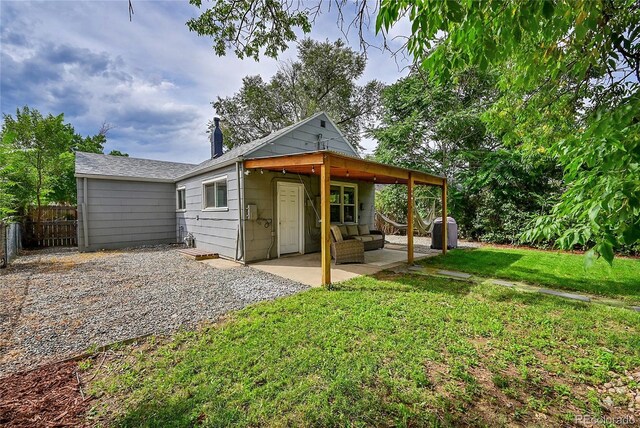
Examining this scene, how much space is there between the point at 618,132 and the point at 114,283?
6.67 metres

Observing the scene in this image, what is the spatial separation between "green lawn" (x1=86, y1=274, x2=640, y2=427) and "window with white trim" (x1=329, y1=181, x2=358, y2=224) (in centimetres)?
519

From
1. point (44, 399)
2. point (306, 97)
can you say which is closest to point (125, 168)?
point (44, 399)

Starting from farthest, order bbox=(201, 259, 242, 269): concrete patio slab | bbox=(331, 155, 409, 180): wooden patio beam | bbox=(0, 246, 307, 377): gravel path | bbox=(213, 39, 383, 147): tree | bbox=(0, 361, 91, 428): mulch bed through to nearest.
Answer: bbox=(213, 39, 383, 147): tree → bbox=(201, 259, 242, 269): concrete patio slab → bbox=(331, 155, 409, 180): wooden patio beam → bbox=(0, 246, 307, 377): gravel path → bbox=(0, 361, 91, 428): mulch bed

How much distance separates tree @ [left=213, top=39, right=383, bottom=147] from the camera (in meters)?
18.5

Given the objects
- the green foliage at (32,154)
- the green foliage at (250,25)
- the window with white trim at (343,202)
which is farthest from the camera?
the green foliage at (32,154)

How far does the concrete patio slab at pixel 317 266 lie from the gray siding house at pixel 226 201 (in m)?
0.54

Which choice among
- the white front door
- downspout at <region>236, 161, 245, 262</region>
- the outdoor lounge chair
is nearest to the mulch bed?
downspout at <region>236, 161, 245, 262</region>

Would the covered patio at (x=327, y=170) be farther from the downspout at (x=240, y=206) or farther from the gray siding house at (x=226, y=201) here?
the gray siding house at (x=226, y=201)

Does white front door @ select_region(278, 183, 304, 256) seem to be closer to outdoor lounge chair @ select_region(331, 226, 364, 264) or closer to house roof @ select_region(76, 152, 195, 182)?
outdoor lounge chair @ select_region(331, 226, 364, 264)

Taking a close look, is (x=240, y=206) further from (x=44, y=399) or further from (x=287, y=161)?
(x=44, y=399)

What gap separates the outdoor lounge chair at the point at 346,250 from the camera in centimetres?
662

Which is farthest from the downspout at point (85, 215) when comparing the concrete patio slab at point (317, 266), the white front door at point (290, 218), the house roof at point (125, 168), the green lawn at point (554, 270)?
the green lawn at point (554, 270)

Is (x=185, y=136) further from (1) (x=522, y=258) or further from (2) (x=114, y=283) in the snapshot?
(1) (x=522, y=258)

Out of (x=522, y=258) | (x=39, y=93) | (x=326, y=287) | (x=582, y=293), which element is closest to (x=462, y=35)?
(x=326, y=287)
